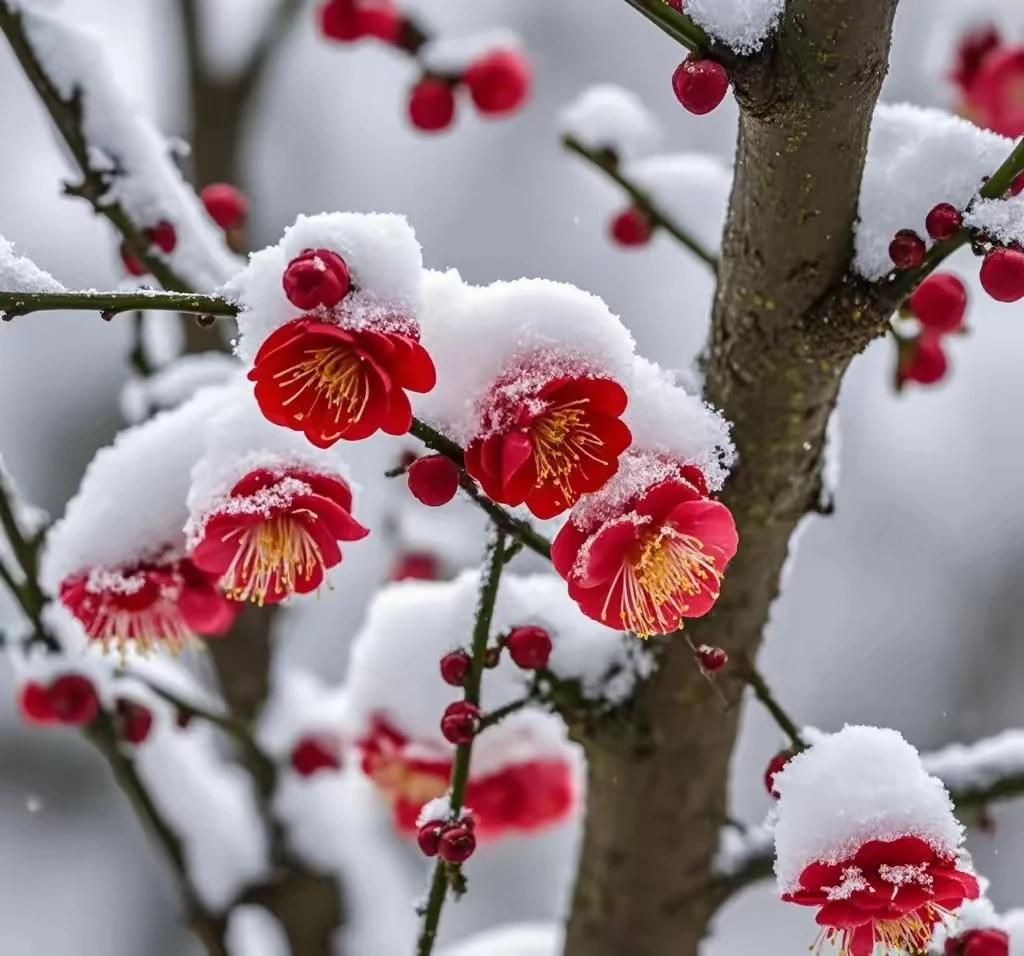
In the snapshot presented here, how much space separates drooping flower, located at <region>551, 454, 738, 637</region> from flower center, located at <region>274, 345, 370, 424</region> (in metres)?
0.13

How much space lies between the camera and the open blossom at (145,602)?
2.69 feet

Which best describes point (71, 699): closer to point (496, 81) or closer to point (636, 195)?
point (636, 195)

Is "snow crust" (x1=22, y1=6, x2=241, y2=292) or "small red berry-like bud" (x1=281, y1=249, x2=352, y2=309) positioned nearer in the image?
"small red berry-like bud" (x1=281, y1=249, x2=352, y2=309)

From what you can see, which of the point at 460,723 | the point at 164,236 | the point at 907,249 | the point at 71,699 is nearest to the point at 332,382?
the point at 460,723

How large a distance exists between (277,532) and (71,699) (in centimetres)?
44

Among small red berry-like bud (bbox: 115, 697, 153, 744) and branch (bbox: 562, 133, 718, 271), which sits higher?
branch (bbox: 562, 133, 718, 271)

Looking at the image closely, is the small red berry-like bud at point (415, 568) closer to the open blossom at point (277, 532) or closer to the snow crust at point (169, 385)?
the snow crust at point (169, 385)

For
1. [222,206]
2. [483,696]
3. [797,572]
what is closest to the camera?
[483,696]

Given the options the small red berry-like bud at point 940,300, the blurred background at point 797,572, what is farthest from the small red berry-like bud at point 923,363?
the blurred background at point 797,572

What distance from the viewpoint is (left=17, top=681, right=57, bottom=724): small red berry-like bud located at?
1.06 metres

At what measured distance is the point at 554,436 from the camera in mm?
640

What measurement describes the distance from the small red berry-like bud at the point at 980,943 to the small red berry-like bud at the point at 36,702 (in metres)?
0.71

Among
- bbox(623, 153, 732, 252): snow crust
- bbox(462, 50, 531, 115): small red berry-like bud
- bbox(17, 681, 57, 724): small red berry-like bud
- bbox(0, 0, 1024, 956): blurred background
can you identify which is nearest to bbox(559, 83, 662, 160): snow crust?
bbox(623, 153, 732, 252): snow crust

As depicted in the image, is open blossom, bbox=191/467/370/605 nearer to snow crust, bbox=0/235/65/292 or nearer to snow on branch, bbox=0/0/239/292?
snow crust, bbox=0/235/65/292
